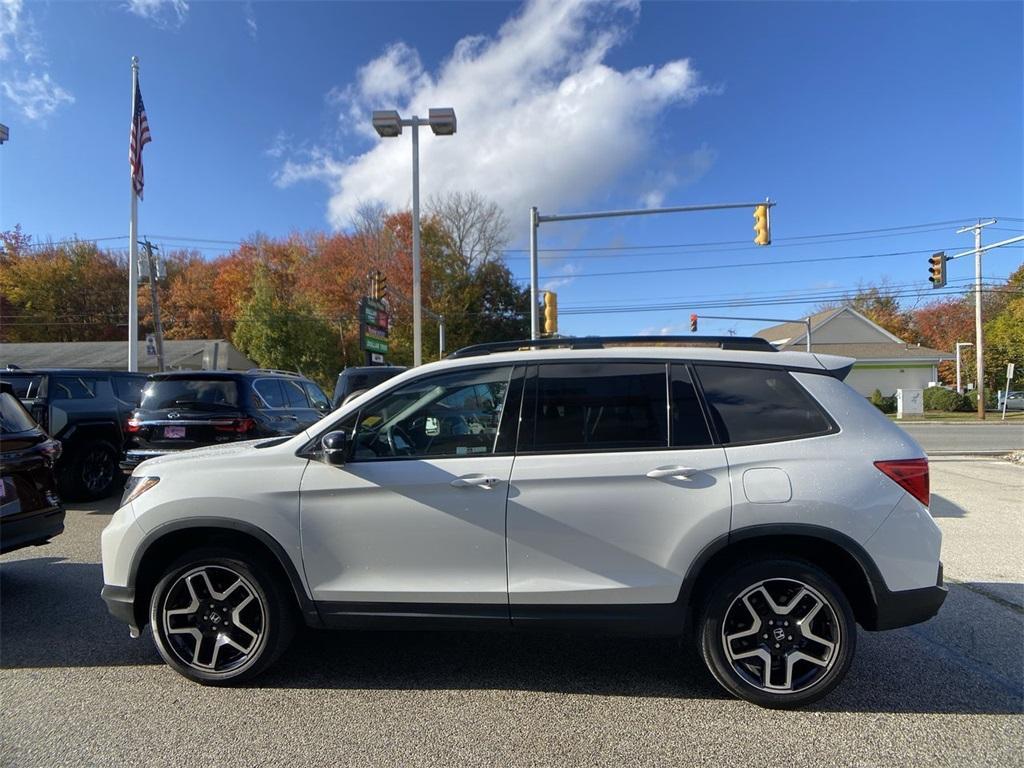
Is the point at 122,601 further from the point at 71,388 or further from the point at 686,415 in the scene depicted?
the point at 71,388

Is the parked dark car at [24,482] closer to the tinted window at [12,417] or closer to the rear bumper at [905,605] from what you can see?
the tinted window at [12,417]

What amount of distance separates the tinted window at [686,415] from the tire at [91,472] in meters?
8.63

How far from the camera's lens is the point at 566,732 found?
279 centimetres

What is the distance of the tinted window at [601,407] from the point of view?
10.2ft

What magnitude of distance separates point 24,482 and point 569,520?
4.32 m

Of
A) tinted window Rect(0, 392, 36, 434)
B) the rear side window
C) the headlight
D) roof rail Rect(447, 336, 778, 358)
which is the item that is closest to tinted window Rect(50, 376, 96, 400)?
tinted window Rect(0, 392, 36, 434)

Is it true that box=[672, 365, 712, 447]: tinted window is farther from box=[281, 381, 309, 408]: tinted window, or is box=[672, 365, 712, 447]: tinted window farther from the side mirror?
box=[281, 381, 309, 408]: tinted window

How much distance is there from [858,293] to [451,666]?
237ft

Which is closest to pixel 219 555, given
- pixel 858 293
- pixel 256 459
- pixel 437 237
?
pixel 256 459

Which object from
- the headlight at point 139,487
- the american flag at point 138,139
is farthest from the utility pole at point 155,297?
the headlight at point 139,487

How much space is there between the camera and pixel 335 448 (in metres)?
3.08

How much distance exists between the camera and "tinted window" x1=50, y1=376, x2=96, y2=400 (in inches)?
328

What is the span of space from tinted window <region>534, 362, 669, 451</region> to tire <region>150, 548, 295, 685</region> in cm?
169

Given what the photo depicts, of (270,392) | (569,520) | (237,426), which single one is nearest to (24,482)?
(237,426)
